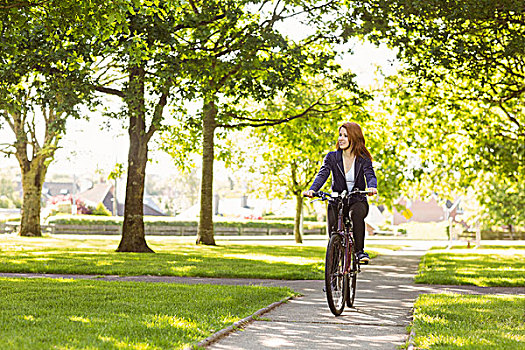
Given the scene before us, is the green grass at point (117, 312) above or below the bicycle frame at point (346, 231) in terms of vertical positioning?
below

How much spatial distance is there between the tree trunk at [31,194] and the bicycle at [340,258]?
89.5 ft

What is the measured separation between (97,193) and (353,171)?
95059 mm

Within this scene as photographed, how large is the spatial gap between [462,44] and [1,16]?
10.7 meters

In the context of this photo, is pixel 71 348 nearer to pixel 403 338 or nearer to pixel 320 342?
pixel 320 342

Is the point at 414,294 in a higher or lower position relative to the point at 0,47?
lower

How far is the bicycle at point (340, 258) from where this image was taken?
24.1ft

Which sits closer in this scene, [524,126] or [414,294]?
[414,294]

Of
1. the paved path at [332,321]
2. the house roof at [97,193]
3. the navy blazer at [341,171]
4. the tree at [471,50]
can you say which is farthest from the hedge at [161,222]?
the house roof at [97,193]

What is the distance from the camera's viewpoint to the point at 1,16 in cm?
1020

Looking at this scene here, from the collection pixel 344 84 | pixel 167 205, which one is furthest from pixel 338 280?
pixel 167 205

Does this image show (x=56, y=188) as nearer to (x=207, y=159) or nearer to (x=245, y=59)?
(x=207, y=159)

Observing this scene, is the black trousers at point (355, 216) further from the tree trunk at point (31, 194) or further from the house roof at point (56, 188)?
the house roof at point (56, 188)

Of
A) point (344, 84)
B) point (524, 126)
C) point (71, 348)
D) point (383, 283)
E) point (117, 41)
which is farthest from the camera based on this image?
point (524, 126)

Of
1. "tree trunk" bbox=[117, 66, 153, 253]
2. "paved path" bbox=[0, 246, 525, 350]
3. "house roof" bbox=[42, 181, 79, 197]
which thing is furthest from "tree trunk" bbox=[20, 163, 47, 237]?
"house roof" bbox=[42, 181, 79, 197]
